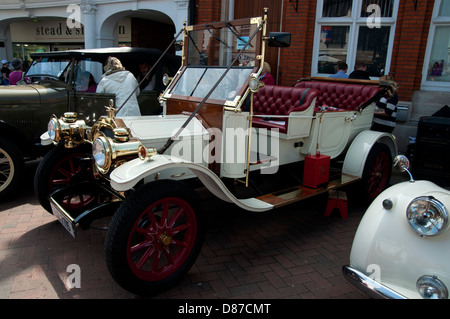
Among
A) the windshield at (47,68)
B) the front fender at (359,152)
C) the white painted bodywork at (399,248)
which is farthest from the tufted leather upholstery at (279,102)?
the windshield at (47,68)

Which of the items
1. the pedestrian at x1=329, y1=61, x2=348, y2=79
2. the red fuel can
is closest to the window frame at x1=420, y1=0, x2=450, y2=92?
the pedestrian at x1=329, y1=61, x2=348, y2=79

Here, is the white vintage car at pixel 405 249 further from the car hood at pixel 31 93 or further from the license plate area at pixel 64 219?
the car hood at pixel 31 93

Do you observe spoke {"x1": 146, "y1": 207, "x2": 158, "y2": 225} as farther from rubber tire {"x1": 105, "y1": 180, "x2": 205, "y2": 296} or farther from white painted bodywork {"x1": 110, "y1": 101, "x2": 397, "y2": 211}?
white painted bodywork {"x1": 110, "y1": 101, "x2": 397, "y2": 211}

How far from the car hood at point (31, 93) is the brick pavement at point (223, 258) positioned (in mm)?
1437

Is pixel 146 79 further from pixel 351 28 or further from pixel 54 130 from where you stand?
pixel 351 28

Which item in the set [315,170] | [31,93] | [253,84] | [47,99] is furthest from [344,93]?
[31,93]

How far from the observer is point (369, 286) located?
2.09 meters

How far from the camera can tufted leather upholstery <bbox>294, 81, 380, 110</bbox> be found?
488 centimetres

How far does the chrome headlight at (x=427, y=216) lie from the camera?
80.7 inches

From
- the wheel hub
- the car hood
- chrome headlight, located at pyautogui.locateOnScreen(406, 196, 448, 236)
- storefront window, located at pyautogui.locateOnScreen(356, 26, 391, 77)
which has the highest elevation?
storefront window, located at pyautogui.locateOnScreen(356, 26, 391, 77)

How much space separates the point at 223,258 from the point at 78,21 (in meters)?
10.8

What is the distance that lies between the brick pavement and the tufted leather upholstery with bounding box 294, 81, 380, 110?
5.37ft

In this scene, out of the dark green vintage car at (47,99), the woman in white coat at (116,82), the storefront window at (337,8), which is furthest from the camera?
the storefront window at (337,8)
